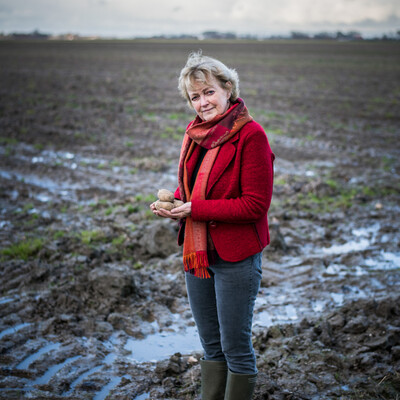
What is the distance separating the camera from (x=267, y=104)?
1681 centimetres

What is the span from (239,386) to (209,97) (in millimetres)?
1703

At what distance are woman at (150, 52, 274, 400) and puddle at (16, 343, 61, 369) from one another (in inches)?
74.9

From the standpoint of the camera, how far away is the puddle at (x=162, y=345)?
3.82 meters

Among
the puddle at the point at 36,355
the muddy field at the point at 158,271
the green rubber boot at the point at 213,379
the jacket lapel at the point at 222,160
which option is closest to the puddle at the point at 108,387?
the muddy field at the point at 158,271

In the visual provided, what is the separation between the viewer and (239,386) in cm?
246

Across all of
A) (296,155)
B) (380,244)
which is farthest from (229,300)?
(296,155)

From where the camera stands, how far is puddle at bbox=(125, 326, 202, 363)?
382 cm

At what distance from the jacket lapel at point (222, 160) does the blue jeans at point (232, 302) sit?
472 millimetres

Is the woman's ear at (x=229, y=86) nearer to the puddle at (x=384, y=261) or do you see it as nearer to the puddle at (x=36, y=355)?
the puddle at (x=36, y=355)

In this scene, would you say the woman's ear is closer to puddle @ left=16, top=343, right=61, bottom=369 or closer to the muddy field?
the muddy field

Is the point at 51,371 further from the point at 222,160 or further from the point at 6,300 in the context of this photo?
the point at 222,160

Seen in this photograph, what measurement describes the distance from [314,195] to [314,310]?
3397 mm

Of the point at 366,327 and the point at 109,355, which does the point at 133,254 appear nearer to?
the point at 109,355

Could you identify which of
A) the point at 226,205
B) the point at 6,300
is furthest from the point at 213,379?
the point at 6,300
